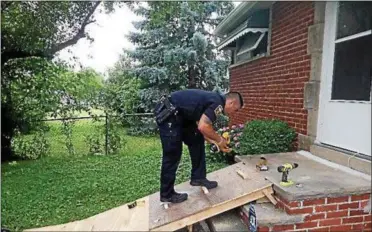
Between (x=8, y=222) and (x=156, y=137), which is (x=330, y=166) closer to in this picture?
(x=8, y=222)

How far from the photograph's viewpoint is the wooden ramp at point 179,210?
6.54ft

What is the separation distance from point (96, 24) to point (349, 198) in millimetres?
2428

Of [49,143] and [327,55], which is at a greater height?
[327,55]

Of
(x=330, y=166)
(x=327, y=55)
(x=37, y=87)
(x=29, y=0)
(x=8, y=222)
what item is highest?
(x=29, y=0)

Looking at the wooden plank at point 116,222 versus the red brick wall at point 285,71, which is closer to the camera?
the wooden plank at point 116,222

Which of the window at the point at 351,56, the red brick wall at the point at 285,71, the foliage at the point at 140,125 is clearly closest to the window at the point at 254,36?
the red brick wall at the point at 285,71

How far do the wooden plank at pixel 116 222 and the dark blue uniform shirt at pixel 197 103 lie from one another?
686mm

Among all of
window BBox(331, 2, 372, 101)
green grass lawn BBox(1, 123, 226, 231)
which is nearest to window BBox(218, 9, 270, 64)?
window BBox(331, 2, 372, 101)

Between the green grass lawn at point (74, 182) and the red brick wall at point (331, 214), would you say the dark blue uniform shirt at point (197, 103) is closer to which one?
the red brick wall at point (331, 214)

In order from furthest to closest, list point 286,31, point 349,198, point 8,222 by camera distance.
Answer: point 286,31 → point 8,222 → point 349,198

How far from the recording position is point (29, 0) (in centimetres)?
221

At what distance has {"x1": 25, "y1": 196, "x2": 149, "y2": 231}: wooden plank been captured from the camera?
1989 millimetres

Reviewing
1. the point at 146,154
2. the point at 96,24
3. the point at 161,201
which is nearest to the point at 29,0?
the point at 96,24

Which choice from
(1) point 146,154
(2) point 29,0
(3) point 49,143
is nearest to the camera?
(2) point 29,0
